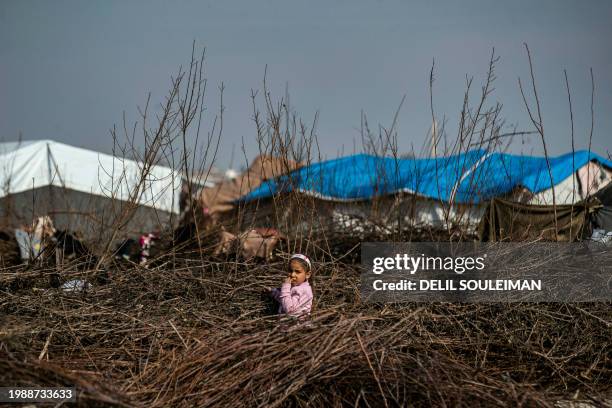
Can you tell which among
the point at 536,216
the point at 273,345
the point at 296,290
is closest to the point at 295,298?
the point at 296,290

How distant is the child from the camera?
12.4 ft

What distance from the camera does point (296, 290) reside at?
3.83 metres

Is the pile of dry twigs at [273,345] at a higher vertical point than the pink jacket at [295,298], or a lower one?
lower

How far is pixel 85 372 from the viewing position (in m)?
3.12

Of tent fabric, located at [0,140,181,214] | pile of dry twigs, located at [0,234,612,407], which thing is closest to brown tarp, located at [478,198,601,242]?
pile of dry twigs, located at [0,234,612,407]

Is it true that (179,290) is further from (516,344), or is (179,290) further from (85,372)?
(516,344)

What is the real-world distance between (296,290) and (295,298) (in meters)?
0.05

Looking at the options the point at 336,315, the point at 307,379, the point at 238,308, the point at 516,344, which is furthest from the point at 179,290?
the point at 516,344

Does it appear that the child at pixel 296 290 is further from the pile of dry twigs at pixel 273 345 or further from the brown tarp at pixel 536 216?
the brown tarp at pixel 536 216

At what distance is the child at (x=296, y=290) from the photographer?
12.4 feet

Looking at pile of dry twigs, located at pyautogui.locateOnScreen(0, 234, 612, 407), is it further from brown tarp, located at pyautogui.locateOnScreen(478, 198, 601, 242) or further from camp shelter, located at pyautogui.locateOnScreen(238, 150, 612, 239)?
camp shelter, located at pyautogui.locateOnScreen(238, 150, 612, 239)

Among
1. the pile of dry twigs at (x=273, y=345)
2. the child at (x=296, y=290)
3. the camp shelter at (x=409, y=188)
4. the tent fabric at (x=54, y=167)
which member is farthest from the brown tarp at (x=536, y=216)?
the tent fabric at (x=54, y=167)

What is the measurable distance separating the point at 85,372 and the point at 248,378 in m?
0.76

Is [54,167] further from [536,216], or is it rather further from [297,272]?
[297,272]
